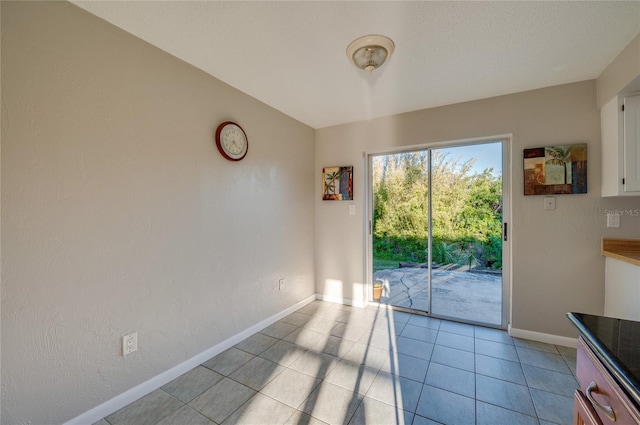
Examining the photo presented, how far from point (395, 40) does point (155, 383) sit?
116 inches

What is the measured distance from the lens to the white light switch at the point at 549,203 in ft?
7.66

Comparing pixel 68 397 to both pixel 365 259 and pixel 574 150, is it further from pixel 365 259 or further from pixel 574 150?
pixel 574 150

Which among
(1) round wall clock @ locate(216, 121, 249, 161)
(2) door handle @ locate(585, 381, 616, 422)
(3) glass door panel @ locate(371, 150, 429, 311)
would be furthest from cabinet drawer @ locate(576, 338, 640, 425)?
(1) round wall clock @ locate(216, 121, 249, 161)

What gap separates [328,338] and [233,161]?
1.95 meters

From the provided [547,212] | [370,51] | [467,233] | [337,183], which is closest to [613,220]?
[547,212]

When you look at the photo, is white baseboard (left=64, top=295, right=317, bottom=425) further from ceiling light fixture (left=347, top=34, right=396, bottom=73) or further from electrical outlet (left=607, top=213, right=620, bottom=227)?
electrical outlet (left=607, top=213, right=620, bottom=227)

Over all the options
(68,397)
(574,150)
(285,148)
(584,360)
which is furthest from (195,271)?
(574,150)

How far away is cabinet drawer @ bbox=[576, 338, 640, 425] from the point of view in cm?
61

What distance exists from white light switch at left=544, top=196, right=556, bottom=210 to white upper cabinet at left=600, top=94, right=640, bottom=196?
0.35m

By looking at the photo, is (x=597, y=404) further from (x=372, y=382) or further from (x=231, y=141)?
(x=231, y=141)

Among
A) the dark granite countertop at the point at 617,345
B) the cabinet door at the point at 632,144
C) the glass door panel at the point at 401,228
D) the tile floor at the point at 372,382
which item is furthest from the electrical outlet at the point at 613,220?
the dark granite countertop at the point at 617,345

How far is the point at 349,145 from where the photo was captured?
3365 millimetres

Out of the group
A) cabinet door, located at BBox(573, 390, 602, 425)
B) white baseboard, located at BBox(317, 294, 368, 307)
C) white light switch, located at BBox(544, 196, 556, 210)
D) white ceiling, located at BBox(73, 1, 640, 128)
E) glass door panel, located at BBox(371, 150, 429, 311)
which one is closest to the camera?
cabinet door, located at BBox(573, 390, 602, 425)

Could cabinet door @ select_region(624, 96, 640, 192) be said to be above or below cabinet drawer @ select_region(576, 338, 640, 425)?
above
